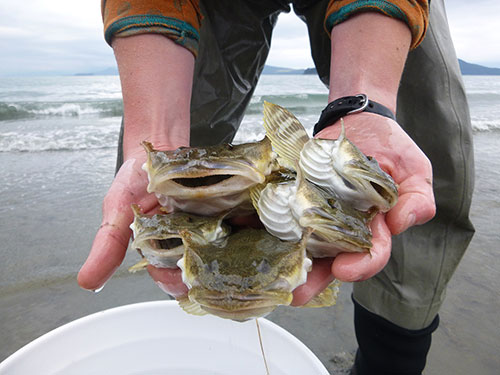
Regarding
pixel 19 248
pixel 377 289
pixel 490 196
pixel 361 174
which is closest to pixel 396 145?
pixel 361 174

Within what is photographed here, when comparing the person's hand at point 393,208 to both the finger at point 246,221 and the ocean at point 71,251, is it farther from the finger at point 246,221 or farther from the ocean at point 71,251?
the ocean at point 71,251

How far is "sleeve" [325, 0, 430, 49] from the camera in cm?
160

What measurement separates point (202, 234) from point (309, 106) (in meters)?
13.7

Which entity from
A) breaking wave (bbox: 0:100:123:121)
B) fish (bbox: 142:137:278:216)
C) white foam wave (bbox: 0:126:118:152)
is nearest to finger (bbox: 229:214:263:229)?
fish (bbox: 142:137:278:216)

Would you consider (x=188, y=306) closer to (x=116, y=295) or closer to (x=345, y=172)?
(x=345, y=172)

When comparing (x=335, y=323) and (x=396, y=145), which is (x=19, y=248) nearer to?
(x=335, y=323)

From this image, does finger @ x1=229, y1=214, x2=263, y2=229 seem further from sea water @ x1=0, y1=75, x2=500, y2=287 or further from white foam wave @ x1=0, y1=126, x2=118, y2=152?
white foam wave @ x1=0, y1=126, x2=118, y2=152

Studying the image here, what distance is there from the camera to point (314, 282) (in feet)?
3.90

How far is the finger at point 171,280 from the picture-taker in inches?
49.3

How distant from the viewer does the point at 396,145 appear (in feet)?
4.63

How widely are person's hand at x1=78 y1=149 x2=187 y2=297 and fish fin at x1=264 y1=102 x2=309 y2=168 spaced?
21.4 inches

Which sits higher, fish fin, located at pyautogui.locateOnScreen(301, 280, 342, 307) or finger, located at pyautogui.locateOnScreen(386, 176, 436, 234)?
finger, located at pyautogui.locateOnScreen(386, 176, 436, 234)

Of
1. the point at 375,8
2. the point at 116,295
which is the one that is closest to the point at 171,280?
the point at 375,8

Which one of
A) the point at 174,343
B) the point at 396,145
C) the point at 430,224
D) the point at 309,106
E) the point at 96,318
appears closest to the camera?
the point at 396,145
